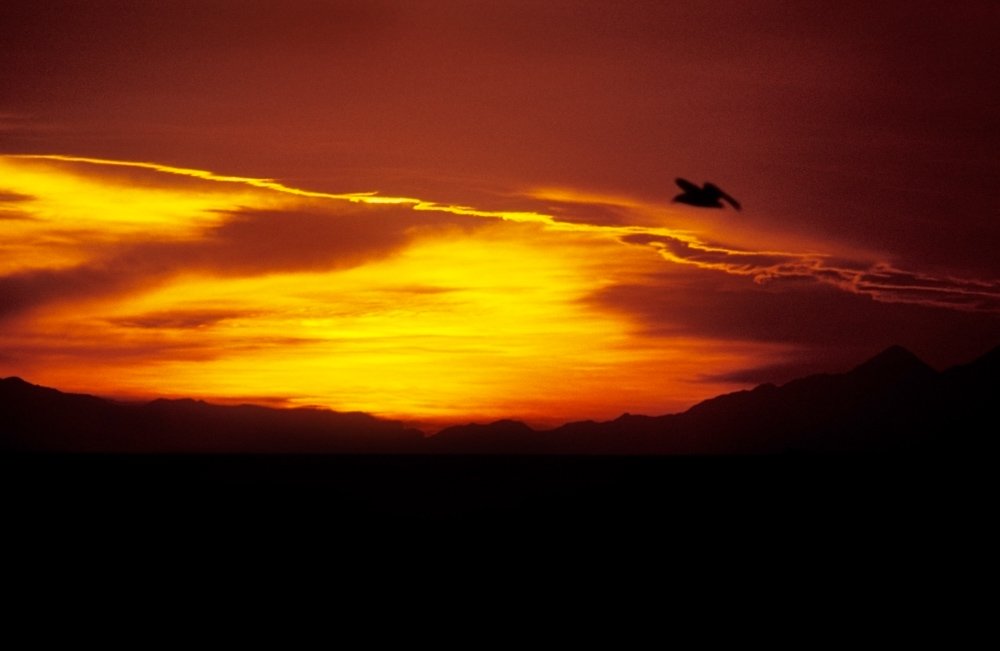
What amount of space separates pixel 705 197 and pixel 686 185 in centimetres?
53

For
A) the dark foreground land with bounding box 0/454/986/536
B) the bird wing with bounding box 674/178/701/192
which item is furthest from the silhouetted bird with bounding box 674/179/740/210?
the dark foreground land with bounding box 0/454/986/536

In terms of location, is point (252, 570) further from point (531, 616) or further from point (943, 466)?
point (943, 466)

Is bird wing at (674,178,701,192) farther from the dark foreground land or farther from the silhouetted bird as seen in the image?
the dark foreground land

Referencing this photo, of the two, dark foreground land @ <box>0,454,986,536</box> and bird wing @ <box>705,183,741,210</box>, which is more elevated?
bird wing @ <box>705,183,741,210</box>

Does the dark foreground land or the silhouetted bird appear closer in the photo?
the silhouetted bird

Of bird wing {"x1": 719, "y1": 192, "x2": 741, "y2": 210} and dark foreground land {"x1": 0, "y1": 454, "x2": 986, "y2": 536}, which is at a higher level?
bird wing {"x1": 719, "y1": 192, "x2": 741, "y2": 210}

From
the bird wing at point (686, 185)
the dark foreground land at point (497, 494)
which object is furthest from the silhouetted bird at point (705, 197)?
the dark foreground land at point (497, 494)

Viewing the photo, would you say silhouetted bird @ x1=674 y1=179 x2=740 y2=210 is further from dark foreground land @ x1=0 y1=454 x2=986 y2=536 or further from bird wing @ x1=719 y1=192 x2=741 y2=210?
dark foreground land @ x1=0 y1=454 x2=986 y2=536

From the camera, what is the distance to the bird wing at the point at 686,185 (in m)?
21.6

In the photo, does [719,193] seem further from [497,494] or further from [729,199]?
[497,494]

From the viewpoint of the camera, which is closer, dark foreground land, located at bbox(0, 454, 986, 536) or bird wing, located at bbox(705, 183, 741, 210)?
bird wing, located at bbox(705, 183, 741, 210)

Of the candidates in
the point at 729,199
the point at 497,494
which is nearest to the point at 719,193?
the point at 729,199

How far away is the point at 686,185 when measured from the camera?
2188 centimetres

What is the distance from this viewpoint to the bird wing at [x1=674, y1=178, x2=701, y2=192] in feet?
71.0
